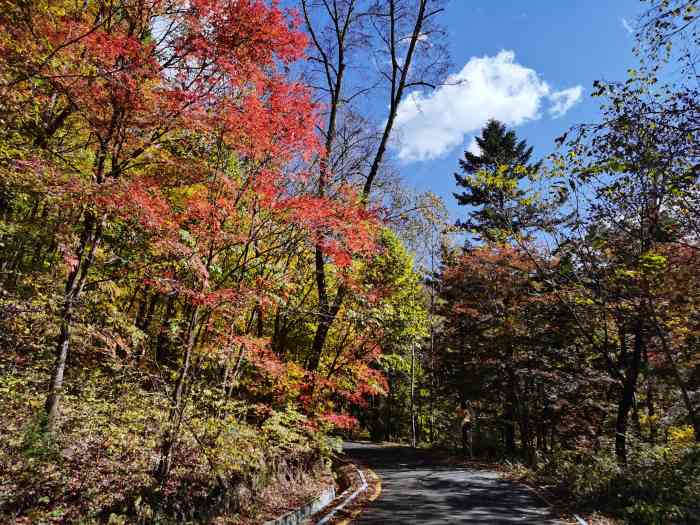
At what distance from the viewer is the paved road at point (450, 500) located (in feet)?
26.0

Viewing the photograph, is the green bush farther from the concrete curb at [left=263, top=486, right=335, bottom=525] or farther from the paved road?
the concrete curb at [left=263, top=486, right=335, bottom=525]

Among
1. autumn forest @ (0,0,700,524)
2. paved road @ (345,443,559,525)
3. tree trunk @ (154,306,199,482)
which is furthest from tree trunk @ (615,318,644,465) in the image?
tree trunk @ (154,306,199,482)

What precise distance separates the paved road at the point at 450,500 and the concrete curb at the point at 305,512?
910 mm

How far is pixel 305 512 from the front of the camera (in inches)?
309

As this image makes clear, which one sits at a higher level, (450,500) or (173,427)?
(173,427)

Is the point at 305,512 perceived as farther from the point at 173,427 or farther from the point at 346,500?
the point at 173,427

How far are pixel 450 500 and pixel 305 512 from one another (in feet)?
11.3

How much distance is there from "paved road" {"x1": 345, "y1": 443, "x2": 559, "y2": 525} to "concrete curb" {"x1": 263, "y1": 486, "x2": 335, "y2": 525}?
91cm

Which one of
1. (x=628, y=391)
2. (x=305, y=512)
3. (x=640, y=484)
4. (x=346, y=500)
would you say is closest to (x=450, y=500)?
(x=346, y=500)

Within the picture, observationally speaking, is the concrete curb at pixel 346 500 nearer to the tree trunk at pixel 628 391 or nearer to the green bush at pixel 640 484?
the green bush at pixel 640 484

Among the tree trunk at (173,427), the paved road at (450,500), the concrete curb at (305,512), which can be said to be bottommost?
the paved road at (450,500)

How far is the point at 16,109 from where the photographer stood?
6770 mm

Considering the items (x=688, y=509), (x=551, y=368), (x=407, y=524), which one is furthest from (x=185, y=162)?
(x=551, y=368)

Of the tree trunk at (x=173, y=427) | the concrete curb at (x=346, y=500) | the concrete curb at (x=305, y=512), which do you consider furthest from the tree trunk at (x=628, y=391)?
the tree trunk at (x=173, y=427)
